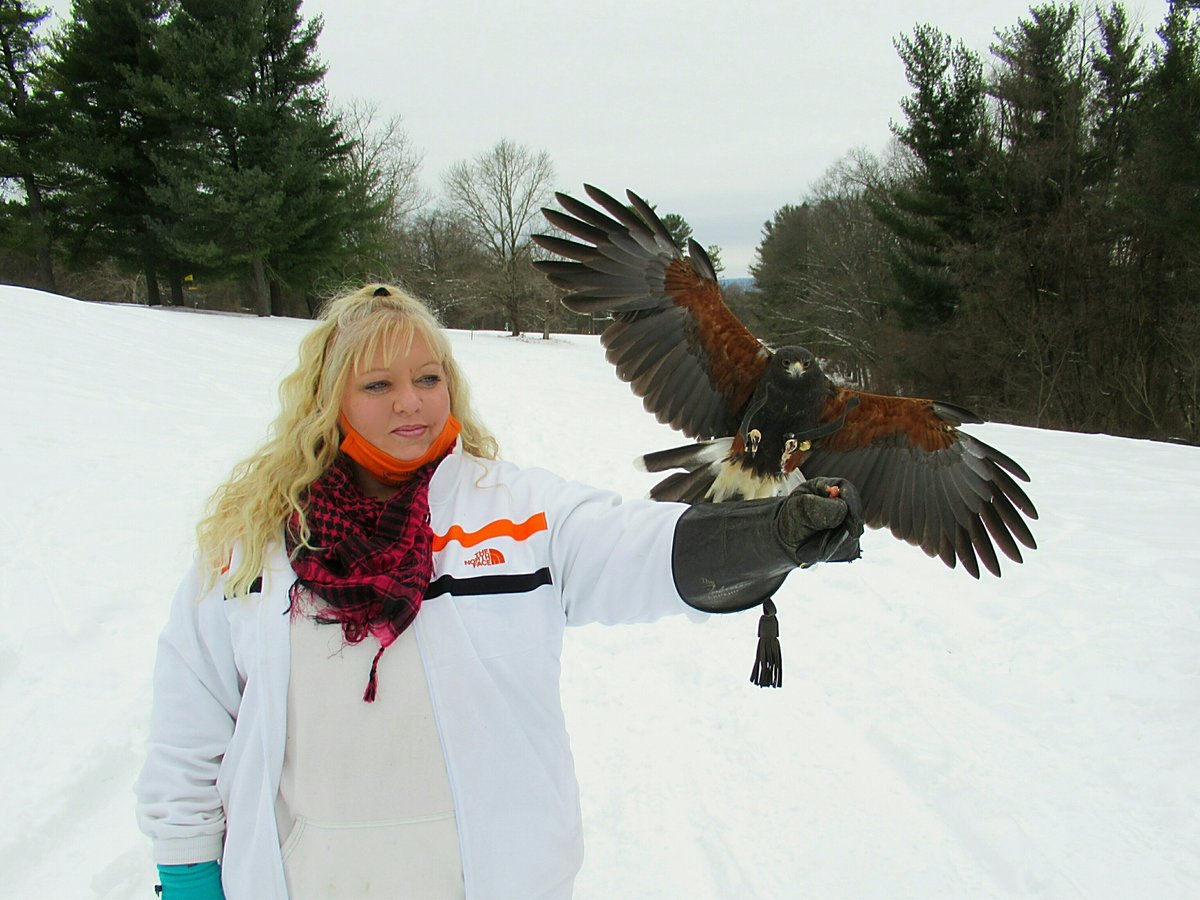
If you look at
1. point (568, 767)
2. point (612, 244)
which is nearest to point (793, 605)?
point (612, 244)

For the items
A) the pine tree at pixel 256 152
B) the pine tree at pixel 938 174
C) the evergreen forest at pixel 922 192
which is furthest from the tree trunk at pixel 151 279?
the pine tree at pixel 938 174

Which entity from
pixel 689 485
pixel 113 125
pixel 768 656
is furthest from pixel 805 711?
pixel 113 125

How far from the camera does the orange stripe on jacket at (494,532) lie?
1.25 metres

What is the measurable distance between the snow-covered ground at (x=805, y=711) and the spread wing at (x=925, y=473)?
797 mm

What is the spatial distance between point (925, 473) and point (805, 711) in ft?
4.94

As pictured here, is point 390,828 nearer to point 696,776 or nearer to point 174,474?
point 696,776

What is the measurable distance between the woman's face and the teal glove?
2.88ft

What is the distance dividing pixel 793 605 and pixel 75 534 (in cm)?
464

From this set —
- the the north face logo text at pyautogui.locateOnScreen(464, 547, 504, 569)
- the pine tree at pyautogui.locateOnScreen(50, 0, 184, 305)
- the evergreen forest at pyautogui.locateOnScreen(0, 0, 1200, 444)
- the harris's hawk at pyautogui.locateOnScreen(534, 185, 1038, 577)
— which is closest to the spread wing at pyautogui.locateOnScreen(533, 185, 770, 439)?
the harris's hawk at pyautogui.locateOnScreen(534, 185, 1038, 577)

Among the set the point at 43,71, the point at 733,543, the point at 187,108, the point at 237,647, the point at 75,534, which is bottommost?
the point at 75,534

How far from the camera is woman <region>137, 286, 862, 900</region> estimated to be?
115 cm

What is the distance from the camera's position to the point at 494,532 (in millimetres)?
1260

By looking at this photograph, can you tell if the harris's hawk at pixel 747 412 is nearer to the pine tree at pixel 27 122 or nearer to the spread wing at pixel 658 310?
the spread wing at pixel 658 310

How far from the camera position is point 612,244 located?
3398 millimetres
